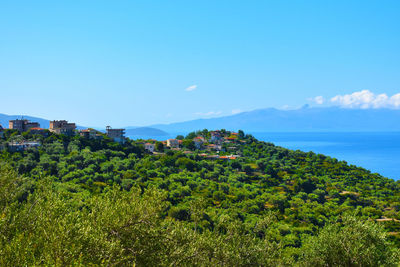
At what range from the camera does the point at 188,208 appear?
39281mm

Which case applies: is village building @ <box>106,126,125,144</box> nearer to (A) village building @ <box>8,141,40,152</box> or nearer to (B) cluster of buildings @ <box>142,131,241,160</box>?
(B) cluster of buildings @ <box>142,131,241,160</box>

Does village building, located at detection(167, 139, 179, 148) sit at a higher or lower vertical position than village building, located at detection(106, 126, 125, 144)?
lower

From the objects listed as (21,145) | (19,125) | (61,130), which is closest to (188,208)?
(21,145)

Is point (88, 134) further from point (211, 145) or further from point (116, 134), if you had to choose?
point (211, 145)

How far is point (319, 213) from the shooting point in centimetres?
4806

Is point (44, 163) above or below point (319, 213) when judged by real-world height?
above

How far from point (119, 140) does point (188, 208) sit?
179ft

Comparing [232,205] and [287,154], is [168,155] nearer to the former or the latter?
[232,205]

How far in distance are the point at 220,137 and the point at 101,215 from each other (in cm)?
10939

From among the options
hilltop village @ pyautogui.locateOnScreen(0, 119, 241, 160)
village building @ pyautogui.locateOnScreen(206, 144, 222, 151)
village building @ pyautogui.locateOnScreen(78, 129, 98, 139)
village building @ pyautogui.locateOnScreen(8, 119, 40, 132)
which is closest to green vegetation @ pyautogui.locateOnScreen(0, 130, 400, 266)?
hilltop village @ pyautogui.locateOnScreen(0, 119, 241, 160)

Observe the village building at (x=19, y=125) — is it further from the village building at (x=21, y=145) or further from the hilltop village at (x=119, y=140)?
the village building at (x=21, y=145)

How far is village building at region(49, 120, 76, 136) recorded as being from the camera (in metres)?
84.6

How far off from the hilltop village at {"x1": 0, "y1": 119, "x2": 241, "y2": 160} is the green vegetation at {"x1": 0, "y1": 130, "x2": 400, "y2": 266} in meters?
1.03

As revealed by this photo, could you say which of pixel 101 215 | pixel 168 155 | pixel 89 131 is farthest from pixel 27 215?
pixel 89 131
